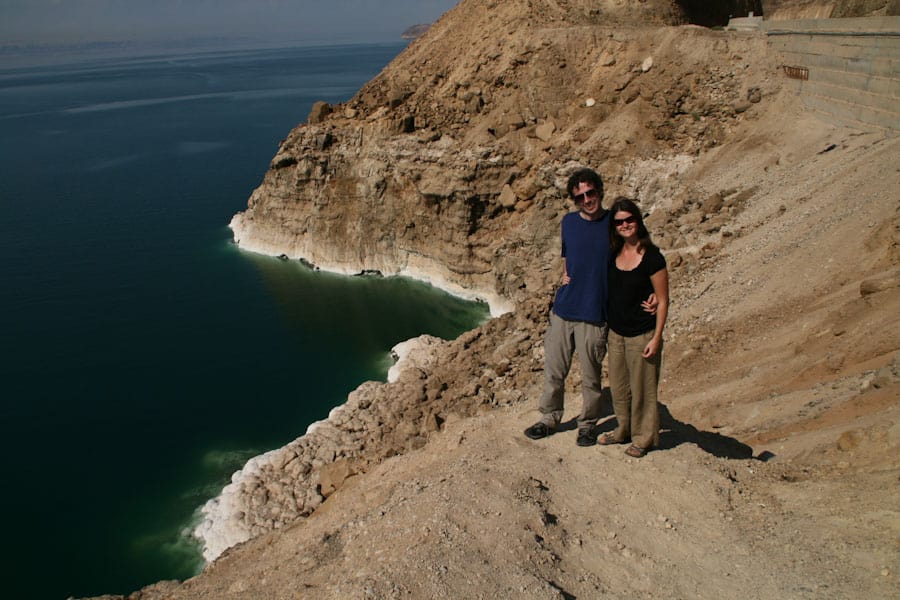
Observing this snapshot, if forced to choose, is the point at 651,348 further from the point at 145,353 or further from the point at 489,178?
the point at 145,353

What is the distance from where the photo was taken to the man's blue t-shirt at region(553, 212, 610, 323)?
23.4 feet

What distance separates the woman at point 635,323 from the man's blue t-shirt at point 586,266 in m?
0.13

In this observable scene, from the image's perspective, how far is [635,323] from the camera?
700cm

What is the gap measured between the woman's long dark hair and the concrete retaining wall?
525 inches

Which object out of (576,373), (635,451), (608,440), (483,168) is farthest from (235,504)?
(483,168)

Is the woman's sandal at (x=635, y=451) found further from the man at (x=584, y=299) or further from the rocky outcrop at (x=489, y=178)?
the rocky outcrop at (x=489, y=178)

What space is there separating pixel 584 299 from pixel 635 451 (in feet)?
6.16

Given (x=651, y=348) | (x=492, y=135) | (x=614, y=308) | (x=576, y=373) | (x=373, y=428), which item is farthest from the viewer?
(x=492, y=135)

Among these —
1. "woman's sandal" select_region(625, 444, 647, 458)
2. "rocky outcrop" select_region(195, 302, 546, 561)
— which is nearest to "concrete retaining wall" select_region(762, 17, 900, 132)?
"rocky outcrop" select_region(195, 302, 546, 561)

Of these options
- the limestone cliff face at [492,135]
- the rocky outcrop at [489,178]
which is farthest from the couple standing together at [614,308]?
the limestone cliff face at [492,135]

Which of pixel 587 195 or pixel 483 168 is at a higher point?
pixel 587 195

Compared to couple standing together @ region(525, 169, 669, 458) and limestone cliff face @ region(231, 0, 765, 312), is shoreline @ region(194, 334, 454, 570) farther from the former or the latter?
couple standing together @ region(525, 169, 669, 458)

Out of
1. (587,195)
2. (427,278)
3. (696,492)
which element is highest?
(587,195)

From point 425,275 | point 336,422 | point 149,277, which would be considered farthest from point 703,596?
point 149,277
